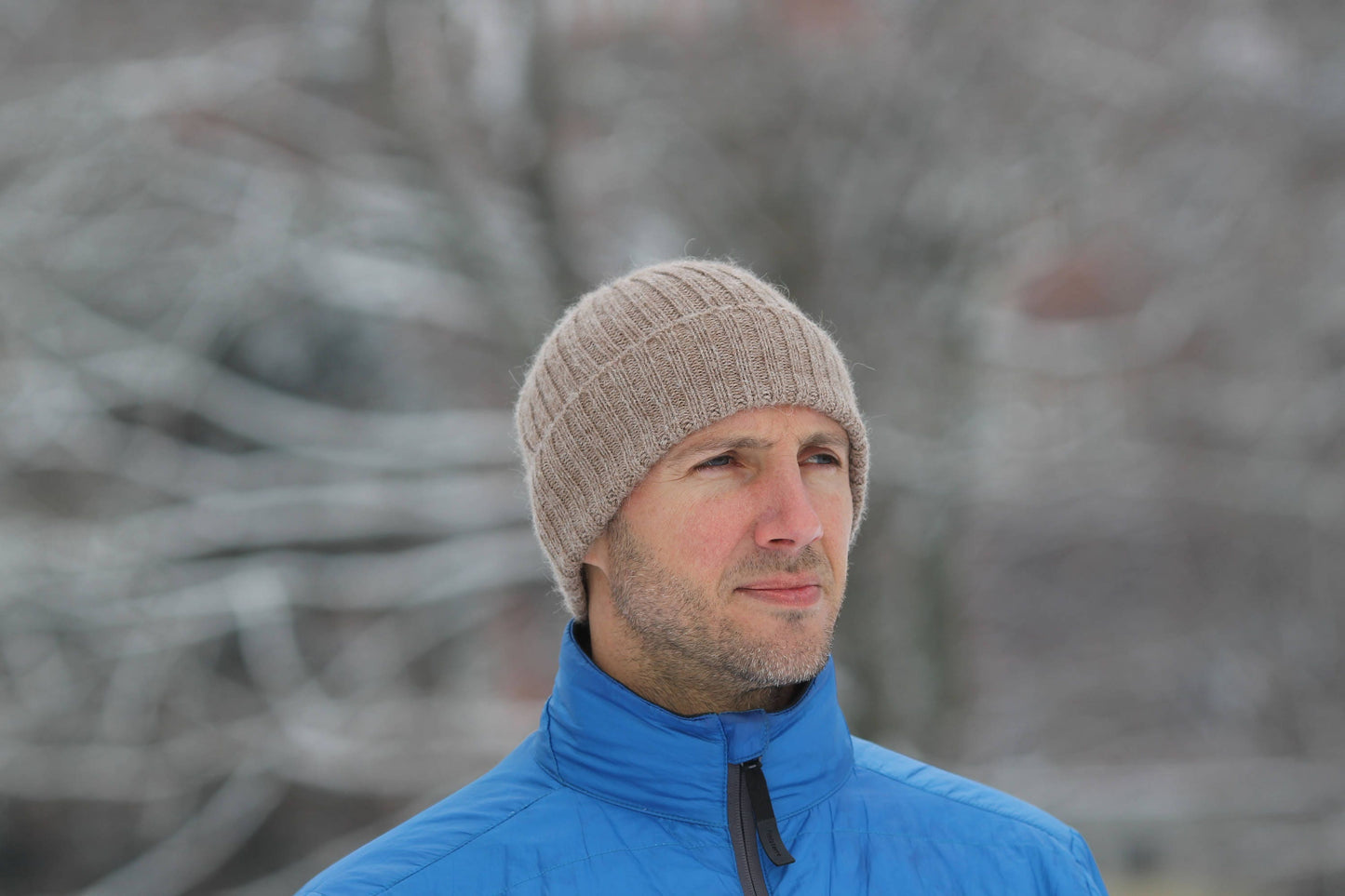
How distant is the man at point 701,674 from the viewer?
1458 mm

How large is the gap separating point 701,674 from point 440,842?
0.38m

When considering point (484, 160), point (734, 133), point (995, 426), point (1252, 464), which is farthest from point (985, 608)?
point (484, 160)

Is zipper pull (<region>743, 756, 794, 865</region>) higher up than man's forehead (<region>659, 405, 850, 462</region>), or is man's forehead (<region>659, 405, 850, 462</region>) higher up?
man's forehead (<region>659, 405, 850, 462</region>)

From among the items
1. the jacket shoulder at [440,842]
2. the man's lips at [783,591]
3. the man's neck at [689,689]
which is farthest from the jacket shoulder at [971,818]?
the jacket shoulder at [440,842]

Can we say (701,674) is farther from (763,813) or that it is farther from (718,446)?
(718,446)

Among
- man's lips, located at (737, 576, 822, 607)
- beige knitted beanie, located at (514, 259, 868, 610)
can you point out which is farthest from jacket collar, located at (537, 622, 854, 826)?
beige knitted beanie, located at (514, 259, 868, 610)

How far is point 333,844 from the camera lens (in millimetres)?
5418

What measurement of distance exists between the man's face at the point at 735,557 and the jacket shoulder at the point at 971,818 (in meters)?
0.22

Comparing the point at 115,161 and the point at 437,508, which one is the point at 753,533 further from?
the point at 115,161

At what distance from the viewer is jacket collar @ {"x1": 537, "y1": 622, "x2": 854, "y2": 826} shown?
1.47 meters

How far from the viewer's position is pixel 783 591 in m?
1.56

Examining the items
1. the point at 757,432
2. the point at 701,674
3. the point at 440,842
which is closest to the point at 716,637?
the point at 701,674

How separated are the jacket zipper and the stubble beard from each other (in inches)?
4.5

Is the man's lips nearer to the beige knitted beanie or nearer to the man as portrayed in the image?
the man
